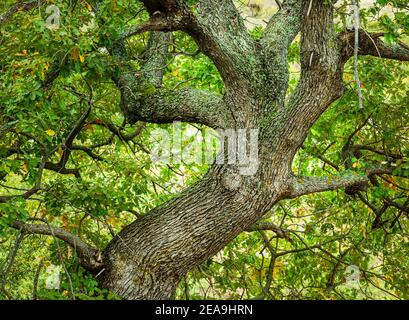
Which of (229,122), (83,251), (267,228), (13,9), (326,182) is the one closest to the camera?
(13,9)

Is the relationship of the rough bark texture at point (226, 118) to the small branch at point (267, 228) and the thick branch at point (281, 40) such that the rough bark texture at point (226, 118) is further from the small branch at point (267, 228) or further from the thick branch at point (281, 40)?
the small branch at point (267, 228)

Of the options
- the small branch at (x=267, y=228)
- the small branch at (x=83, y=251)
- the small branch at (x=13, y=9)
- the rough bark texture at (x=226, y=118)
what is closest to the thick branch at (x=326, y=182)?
the rough bark texture at (x=226, y=118)

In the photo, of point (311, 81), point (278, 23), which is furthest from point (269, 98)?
point (278, 23)

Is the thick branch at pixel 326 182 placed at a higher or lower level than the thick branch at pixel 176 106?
lower

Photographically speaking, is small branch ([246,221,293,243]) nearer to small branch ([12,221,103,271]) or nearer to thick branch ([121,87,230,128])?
thick branch ([121,87,230,128])

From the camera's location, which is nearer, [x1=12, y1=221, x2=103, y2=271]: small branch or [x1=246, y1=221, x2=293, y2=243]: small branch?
[x1=12, y1=221, x2=103, y2=271]: small branch

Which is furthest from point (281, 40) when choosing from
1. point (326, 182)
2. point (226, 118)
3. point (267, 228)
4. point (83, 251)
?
point (83, 251)

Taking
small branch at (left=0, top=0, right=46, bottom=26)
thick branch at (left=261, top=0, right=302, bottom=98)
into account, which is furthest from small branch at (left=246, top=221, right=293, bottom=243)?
small branch at (left=0, top=0, right=46, bottom=26)

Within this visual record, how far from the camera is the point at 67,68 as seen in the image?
5.07 metres

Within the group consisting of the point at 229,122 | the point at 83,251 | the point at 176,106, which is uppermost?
the point at 176,106

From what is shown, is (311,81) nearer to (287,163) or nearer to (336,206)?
(287,163)

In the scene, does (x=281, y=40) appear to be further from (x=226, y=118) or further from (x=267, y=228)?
(x=267, y=228)

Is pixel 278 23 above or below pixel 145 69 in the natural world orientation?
above
